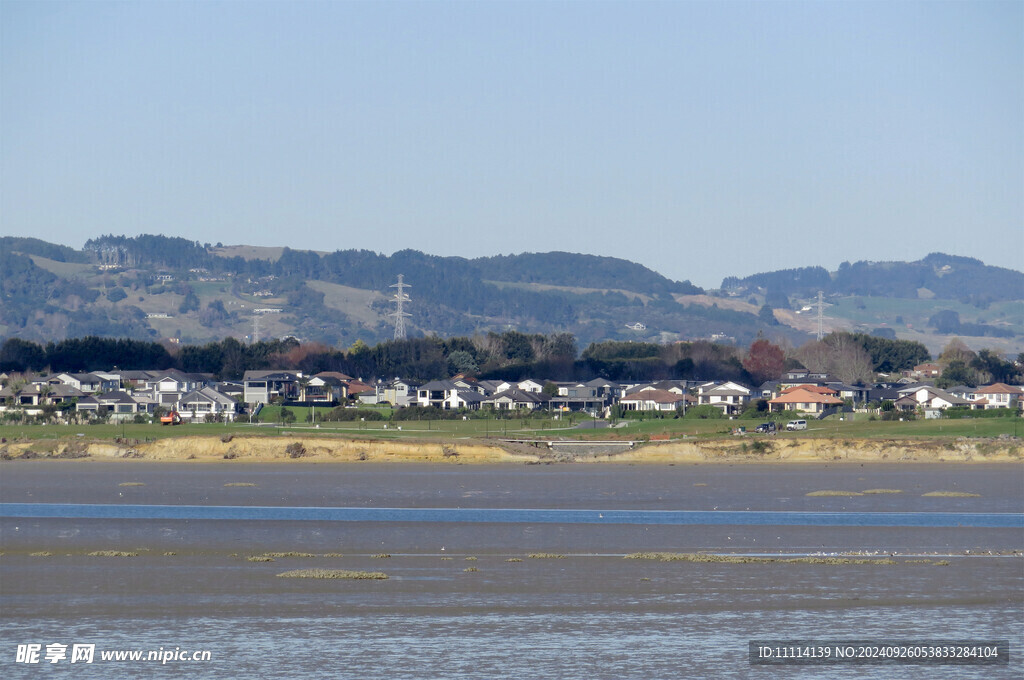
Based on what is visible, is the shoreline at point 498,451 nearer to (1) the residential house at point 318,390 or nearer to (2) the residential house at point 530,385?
(1) the residential house at point 318,390

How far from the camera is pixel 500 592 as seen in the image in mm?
20375

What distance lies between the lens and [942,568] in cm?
2272

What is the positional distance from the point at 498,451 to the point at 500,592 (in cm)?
3996

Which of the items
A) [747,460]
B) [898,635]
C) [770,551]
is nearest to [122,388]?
[747,460]

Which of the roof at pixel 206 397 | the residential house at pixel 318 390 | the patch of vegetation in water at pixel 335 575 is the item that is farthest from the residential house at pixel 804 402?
the patch of vegetation in water at pixel 335 575

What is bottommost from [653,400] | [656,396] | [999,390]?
[653,400]

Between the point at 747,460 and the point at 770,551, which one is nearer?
the point at 770,551

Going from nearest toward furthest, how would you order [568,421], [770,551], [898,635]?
1. [898,635]
2. [770,551]
3. [568,421]

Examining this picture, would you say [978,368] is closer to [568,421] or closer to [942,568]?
[568,421]

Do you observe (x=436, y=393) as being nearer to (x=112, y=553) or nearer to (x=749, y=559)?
(x=112, y=553)

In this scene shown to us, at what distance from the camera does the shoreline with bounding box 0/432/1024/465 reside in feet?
190

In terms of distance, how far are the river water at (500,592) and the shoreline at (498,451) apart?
70.3 ft

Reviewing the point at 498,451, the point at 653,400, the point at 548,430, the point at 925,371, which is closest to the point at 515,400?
the point at 653,400

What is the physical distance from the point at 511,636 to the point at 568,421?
7110 cm
